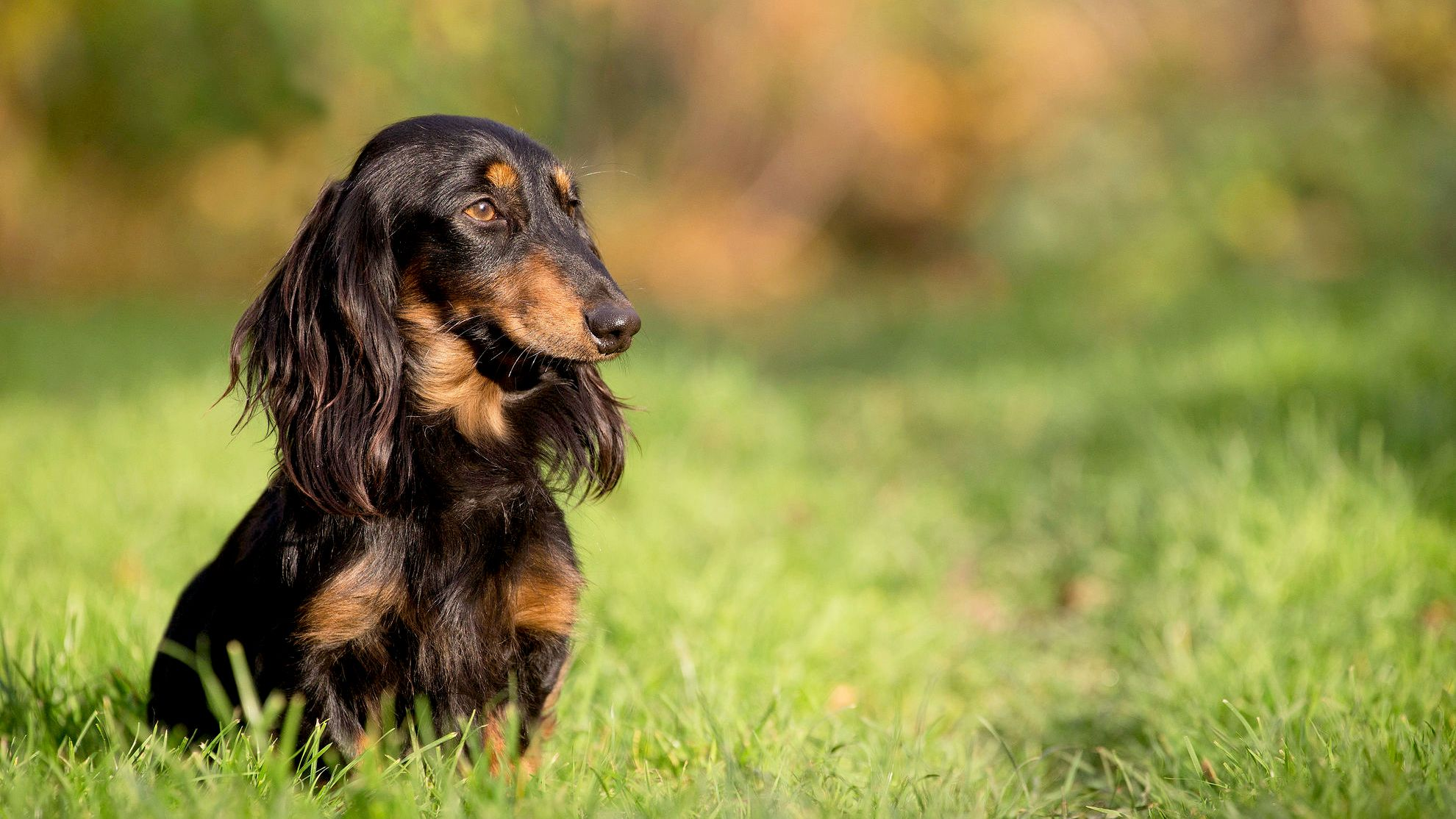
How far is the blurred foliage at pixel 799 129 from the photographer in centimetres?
805

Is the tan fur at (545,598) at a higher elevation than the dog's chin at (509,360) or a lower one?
lower

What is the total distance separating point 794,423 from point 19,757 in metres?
4.31

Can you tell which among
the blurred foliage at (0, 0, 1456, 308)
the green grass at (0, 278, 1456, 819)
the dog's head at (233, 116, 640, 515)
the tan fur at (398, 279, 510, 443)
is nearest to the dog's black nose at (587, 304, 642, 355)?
the dog's head at (233, 116, 640, 515)

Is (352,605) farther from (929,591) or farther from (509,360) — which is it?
(929,591)

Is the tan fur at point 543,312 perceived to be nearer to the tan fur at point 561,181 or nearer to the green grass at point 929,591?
the tan fur at point 561,181

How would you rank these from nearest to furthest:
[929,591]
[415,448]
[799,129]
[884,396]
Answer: [415,448] → [929,591] → [884,396] → [799,129]

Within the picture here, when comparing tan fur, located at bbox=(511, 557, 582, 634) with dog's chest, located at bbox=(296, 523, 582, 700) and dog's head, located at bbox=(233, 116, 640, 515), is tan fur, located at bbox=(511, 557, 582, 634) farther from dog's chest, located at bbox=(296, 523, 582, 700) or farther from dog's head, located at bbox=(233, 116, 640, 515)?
dog's head, located at bbox=(233, 116, 640, 515)

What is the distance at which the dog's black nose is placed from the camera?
2158 mm

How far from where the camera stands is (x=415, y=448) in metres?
2.23

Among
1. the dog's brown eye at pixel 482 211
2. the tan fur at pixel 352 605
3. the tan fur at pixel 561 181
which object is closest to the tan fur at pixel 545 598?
the tan fur at pixel 352 605

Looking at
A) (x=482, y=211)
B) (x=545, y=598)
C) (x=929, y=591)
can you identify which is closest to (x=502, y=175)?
(x=482, y=211)

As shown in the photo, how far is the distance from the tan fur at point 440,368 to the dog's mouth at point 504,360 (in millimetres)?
22

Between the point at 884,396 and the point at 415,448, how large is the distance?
513 cm

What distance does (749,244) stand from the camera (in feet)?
50.2
